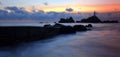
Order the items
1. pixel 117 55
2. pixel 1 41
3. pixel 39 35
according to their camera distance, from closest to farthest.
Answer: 1. pixel 117 55
2. pixel 1 41
3. pixel 39 35

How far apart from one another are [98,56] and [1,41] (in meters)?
17.9

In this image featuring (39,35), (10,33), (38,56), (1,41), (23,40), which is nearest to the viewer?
(38,56)

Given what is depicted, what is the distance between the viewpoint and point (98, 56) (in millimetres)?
28656

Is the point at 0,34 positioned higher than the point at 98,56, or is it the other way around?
the point at 0,34

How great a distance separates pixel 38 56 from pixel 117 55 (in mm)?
11368

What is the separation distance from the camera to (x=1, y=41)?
3700 centimetres

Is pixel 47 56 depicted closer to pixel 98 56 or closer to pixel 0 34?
pixel 98 56

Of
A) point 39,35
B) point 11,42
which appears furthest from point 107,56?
point 39,35

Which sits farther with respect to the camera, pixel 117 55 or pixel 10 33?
pixel 10 33

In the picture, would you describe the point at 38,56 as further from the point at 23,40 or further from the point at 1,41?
the point at 23,40

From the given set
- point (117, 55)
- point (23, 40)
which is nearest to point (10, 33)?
point (23, 40)

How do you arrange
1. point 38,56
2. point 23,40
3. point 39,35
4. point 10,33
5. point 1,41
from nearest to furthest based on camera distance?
point 38,56
point 1,41
point 10,33
point 23,40
point 39,35

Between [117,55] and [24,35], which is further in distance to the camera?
[24,35]

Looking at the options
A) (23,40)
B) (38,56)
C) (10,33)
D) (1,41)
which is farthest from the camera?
(23,40)
